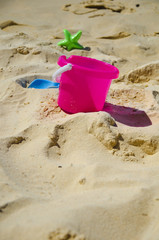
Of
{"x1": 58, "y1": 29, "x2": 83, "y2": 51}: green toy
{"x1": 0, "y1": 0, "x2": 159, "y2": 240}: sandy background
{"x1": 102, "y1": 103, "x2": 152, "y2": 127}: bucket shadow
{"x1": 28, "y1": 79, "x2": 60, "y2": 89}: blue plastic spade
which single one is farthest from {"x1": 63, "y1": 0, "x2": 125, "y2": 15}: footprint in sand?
{"x1": 102, "y1": 103, "x2": 152, "y2": 127}: bucket shadow

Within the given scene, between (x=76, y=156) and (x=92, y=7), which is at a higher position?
(x=76, y=156)

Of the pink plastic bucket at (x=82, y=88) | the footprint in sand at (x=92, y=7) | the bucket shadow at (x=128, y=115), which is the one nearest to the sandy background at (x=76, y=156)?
the bucket shadow at (x=128, y=115)

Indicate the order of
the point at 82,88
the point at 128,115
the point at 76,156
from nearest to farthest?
the point at 76,156 < the point at 82,88 < the point at 128,115

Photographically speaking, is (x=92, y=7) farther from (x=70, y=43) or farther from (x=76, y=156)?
(x=76, y=156)

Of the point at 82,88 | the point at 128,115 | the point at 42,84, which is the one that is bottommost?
the point at 128,115

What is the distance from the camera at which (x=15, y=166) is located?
136 centimetres

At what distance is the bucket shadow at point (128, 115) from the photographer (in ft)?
6.21

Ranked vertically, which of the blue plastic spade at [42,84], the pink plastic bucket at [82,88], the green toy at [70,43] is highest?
the pink plastic bucket at [82,88]

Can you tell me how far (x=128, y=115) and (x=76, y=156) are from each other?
70 centimetres

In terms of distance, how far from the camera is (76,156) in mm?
1467

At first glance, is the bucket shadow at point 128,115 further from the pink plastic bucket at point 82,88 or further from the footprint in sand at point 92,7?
the footprint in sand at point 92,7

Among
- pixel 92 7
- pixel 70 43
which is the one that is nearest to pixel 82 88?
pixel 70 43

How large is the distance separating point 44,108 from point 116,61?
126 centimetres

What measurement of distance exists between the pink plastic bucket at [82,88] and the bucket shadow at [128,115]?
0.42 feet
